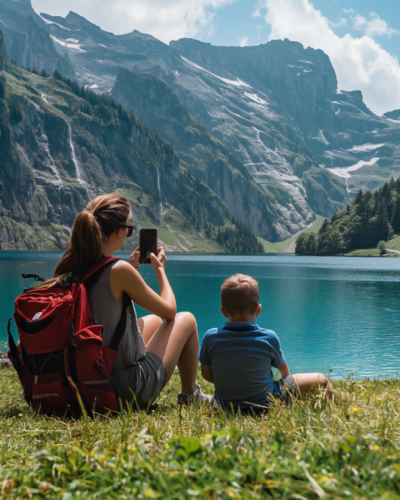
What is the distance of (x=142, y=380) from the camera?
485 centimetres

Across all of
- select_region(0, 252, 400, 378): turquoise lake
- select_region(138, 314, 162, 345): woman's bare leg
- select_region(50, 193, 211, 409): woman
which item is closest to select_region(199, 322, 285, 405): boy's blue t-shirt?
select_region(50, 193, 211, 409): woman

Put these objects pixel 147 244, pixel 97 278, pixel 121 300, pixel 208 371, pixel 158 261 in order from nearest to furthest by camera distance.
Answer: pixel 97 278 < pixel 121 300 < pixel 208 371 < pixel 158 261 < pixel 147 244

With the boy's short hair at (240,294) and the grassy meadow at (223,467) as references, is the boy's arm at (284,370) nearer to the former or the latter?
the boy's short hair at (240,294)

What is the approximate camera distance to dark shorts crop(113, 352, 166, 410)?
467 centimetres

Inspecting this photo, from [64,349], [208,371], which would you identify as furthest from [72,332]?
[208,371]

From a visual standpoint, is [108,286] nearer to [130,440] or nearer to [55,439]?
[55,439]

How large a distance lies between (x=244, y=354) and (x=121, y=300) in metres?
1.57

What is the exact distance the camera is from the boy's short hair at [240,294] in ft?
16.0

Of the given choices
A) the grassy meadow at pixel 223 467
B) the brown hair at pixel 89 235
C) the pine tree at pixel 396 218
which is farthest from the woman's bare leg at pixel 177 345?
the pine tree at pixel 396 218

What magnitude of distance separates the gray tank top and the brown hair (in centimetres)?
26

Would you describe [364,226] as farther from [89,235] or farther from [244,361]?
[89,235]

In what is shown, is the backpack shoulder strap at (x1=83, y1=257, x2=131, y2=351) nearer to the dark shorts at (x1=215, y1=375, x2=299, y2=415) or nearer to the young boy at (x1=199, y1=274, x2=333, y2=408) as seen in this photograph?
the young boy at (x1=199, y1=274, x2=333, y2=408)

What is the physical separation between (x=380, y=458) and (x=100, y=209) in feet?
11.8

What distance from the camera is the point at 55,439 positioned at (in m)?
3.70
